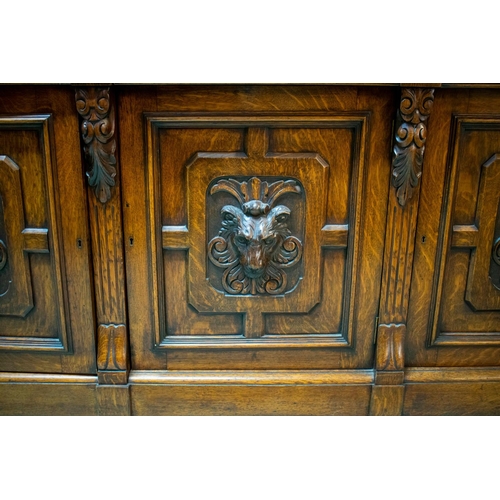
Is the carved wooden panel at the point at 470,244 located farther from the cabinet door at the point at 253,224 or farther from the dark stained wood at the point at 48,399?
the dark stained wood at the point at 48,399

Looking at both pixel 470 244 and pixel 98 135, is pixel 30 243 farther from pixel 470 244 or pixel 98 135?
pixel 470 244

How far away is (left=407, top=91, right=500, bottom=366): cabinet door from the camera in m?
1.79

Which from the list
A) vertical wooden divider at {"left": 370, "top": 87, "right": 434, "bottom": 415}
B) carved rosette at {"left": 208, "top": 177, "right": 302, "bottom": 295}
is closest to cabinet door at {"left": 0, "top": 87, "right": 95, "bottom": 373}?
carved rosette at {"left": 208, "top": 177, "right": 302, "bottom": 295}

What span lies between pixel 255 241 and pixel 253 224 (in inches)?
2.1

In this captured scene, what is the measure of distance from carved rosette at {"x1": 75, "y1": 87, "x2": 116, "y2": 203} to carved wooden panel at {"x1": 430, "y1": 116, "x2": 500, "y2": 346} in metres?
1.03

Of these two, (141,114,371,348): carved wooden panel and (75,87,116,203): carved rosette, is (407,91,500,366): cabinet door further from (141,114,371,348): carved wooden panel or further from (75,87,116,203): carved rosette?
(75,87,116,203): carved rosette

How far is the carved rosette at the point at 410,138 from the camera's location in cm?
172

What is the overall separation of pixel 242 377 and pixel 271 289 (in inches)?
12.5

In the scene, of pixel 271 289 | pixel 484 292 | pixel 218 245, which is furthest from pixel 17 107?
pixel 484 292

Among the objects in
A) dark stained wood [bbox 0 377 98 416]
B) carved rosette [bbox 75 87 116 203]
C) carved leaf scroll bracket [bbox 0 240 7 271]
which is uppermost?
carved rosette [bbox 75 87 116 203]

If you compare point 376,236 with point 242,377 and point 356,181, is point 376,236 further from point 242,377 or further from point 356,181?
point 242,377

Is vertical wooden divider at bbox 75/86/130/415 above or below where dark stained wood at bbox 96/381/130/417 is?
above

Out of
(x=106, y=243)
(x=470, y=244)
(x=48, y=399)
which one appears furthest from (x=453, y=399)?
(x=48, y=399)

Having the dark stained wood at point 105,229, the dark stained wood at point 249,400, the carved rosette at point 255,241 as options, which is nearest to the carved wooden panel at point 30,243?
the dark stained wood at point 105,229
